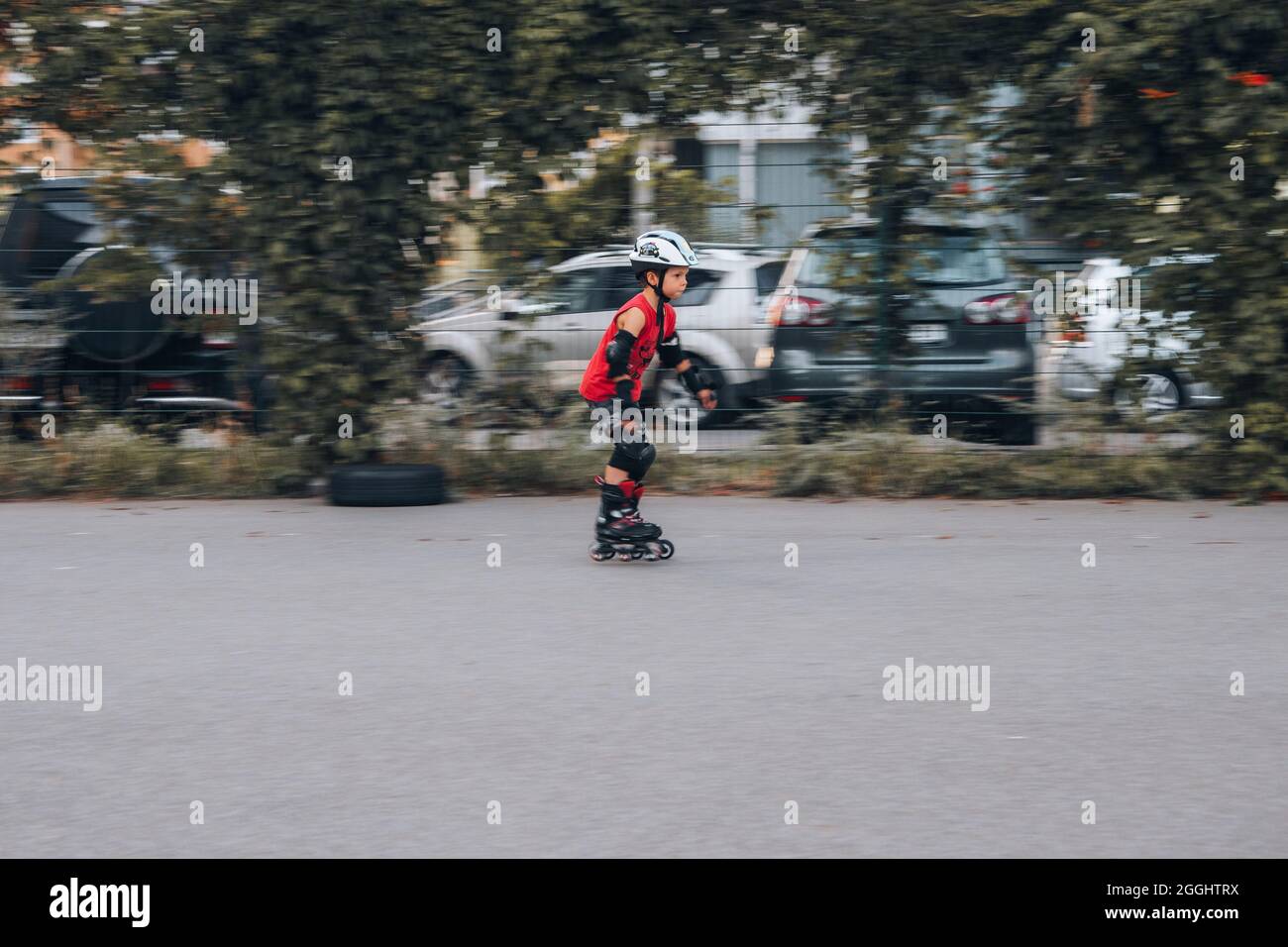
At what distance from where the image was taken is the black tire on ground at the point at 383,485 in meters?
11.4

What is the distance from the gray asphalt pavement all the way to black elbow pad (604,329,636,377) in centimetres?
110

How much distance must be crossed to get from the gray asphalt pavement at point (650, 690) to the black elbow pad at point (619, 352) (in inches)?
43.3

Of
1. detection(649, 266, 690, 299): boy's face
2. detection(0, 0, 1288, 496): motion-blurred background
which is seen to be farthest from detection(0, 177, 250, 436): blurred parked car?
detection(649, 266, 690, 299): boy's face

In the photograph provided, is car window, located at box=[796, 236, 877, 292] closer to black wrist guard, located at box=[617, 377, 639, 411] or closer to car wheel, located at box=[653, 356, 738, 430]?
car wheel, located at box=[653, 356, 738, 430]

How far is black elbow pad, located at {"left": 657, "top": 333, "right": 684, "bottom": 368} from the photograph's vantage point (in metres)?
9.23

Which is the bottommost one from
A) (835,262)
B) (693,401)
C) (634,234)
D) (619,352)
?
(693,401)

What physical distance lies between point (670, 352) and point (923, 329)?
11.5ft

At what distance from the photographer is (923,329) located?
12.2 m

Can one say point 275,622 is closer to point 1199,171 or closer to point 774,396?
point 774,396

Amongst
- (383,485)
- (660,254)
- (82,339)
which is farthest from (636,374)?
(82,339)

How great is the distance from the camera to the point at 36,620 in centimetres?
775
